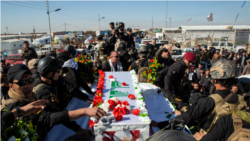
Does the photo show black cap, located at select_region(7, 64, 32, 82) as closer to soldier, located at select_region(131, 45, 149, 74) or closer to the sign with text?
soldier, located at select_region(131, 45, 149, 74)

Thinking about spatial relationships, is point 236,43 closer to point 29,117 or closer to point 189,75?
point 189,75

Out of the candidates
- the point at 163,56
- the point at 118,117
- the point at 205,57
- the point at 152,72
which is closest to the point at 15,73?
the point at 118,117

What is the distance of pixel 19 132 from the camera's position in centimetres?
166

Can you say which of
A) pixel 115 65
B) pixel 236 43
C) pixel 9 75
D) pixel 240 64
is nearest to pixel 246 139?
pixel 9 75

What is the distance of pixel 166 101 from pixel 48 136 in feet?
8.27

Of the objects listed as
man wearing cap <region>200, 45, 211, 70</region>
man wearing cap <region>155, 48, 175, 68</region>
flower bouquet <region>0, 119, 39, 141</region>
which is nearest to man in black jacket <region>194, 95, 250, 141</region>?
→ flower bouquet <region>0, 119, 39, 141</region>

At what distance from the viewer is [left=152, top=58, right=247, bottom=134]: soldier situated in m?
1.84

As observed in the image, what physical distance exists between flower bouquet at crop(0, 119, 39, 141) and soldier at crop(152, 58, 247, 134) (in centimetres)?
202

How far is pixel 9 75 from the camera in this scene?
2.03m

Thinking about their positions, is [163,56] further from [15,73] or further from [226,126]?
[15,73]

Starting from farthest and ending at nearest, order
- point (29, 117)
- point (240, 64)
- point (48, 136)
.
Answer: point (240, 64), point (48, 136), point (29, 117)

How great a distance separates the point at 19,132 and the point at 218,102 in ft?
8.04

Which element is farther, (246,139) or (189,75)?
(189,75)

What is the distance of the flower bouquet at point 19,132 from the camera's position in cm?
159
